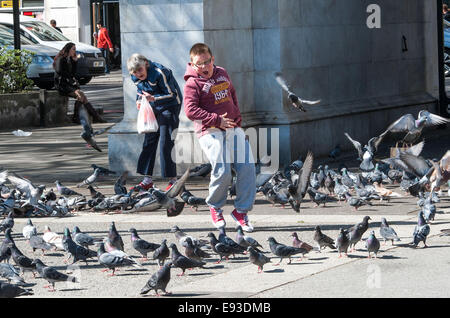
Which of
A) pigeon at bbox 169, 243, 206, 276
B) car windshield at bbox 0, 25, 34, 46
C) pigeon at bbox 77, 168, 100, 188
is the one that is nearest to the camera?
pigeon at bbox 169, 243, 206, 276

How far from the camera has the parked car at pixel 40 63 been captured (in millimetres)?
27797

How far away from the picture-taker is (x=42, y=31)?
3181cm

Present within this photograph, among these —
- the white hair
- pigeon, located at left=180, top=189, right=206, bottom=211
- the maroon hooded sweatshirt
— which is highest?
the white hair

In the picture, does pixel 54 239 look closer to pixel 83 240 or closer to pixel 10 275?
pixel 83 240

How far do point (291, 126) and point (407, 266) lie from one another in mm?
6730

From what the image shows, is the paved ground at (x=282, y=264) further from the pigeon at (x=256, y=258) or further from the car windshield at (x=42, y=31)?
the car windshield at (x=42, y=31)

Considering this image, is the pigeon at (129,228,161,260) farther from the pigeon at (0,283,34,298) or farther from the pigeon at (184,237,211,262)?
the pigeon at (0,283,34,298)

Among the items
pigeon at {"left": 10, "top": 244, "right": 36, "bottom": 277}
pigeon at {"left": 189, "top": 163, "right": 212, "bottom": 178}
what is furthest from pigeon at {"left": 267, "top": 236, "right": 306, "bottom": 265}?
pigeon at {"left": 189, "top": 163, "right": 212, "bottom": 178}

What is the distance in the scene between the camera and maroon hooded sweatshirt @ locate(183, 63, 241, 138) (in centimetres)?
942

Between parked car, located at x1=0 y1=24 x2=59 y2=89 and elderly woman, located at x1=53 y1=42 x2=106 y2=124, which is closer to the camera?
elderly woman, located at x1=53 y1=42 x2=106 y2=124

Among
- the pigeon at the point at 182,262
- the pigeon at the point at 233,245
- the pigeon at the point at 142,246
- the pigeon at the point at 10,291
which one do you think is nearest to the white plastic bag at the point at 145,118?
the pigeon at the point at 142,246

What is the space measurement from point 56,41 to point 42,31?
0.81m

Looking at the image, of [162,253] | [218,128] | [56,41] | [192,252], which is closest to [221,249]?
Result: [192,252]
